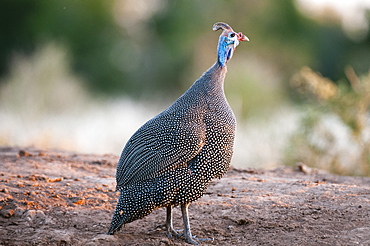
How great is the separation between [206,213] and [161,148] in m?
0.93

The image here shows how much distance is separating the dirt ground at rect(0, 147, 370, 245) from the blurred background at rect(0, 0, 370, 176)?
6039mm

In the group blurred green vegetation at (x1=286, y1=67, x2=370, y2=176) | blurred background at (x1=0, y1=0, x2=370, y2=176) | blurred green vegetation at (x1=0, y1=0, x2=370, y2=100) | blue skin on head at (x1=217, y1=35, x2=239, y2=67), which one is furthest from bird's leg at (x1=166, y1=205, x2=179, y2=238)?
blurred green vegetation at (x1=0, y1=0, x2=370, y2=100)

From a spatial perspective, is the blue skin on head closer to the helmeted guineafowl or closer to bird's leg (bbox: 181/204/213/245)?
the helmeted guineafowl

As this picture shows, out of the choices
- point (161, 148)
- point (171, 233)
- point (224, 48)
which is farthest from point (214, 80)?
point (171, 233)

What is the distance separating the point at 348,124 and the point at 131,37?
1808 centimetres

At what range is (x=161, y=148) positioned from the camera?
4.47 m

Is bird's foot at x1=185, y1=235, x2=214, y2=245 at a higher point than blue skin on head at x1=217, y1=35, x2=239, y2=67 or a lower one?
lower

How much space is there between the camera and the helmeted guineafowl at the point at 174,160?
175 inches

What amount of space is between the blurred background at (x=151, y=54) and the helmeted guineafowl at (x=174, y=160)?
7277 mm

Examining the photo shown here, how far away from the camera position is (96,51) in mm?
25062

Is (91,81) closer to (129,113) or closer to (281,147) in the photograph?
(129,113)

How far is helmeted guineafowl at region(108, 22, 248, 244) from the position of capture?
444 cm

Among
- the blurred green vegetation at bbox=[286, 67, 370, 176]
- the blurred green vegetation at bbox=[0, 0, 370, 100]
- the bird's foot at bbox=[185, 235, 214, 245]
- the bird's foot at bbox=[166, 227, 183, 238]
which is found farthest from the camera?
the blurred green vegetation at bbox=[0, 0, 370, 100]

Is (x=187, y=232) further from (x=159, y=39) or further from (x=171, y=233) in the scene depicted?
(x=159, y=39)
